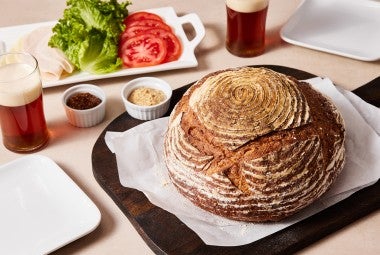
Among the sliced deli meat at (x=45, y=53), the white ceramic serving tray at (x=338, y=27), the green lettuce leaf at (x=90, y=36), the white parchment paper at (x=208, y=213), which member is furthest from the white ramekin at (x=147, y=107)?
the white ceramic serving tray at (x=338, y=27)

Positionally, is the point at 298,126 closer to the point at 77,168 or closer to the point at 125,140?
the point at 125,140

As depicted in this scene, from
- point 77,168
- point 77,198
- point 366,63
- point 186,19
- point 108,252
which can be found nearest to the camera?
point 108,252

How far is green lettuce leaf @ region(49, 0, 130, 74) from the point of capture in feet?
7.25

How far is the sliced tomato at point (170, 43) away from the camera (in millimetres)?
2285

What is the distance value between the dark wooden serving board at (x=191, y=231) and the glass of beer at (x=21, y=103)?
248 millimetres

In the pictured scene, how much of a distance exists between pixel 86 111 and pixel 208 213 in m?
0.57

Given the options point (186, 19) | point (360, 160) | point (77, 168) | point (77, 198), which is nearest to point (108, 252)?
point (77, 198)

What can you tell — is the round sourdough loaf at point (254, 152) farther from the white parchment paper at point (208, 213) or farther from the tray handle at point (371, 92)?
the tray handle at point (371, 92)

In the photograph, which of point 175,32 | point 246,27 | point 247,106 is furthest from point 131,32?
point 247,106

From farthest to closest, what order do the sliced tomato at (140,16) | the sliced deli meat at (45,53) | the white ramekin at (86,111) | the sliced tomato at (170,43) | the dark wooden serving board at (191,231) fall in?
1. the sliced tomato at (140,16)
2. the sliced tomato at (170,43)
3. the sliced deli meat at (45,53)
4. the white ramekin at (86,111)
5. the dark wooden serving board at (191,231)

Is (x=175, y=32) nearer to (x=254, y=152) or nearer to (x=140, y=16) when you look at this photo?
(x=140, y=16)

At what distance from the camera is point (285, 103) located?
1676 mm

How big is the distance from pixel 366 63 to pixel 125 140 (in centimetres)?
99

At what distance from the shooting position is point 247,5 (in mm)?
2197
